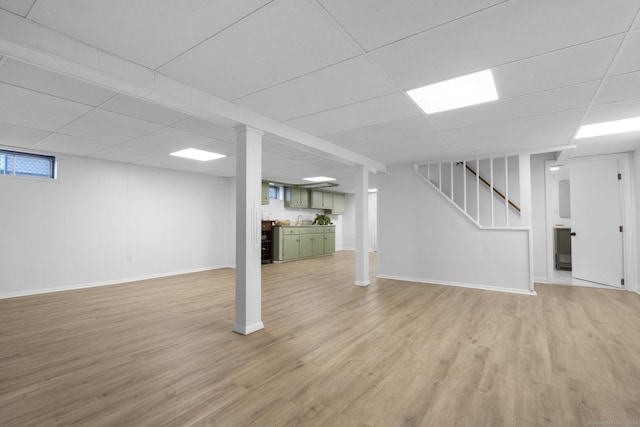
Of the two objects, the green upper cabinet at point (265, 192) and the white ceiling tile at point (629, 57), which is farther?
the green upper cabinet at point (265, 192)

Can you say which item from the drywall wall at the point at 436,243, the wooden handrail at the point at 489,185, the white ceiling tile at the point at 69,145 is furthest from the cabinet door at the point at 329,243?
the white ceiling tile at the point at 69,145

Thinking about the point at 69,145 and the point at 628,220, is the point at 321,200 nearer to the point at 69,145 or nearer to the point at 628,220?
the point at 69,145

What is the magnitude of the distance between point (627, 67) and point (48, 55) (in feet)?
12.9

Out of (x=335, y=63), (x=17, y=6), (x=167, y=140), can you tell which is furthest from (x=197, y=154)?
(x=335, y=63)

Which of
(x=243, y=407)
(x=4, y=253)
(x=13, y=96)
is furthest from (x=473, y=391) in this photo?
(x=4, y=253)

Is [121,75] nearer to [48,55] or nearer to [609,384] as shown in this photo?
[48,55]

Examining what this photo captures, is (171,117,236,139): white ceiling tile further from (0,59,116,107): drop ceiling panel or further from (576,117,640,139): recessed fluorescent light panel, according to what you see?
(576,117,640,139): recessed fluorescent light panel

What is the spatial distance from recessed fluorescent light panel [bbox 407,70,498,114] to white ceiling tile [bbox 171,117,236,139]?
2136 mm

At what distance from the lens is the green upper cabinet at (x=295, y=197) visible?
31.2 feet

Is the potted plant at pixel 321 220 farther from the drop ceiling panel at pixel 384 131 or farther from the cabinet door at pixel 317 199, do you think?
the drop ceiling panel at pixel 384 131

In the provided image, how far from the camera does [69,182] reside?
5.11 metres

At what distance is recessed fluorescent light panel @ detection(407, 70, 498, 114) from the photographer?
2414 millimetres

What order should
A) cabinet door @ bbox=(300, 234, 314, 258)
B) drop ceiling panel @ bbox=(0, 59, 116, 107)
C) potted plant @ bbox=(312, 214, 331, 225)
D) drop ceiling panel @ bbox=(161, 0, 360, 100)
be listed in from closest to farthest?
drop ceiling panel @ bbox=(161, 0, 360, 100)
drop ceiling panel @ bbox=(0, 59, 116, 107)
cabinet door @ bbox=(300, 234, 314, 258)
potted plant @ bbox=(312, 214, 331, 225)

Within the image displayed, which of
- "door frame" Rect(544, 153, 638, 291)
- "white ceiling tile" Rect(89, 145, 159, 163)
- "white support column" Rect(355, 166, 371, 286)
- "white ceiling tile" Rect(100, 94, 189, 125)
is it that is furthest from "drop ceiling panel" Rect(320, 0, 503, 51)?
"door frame" Rect(544, 153, 638, 291)
